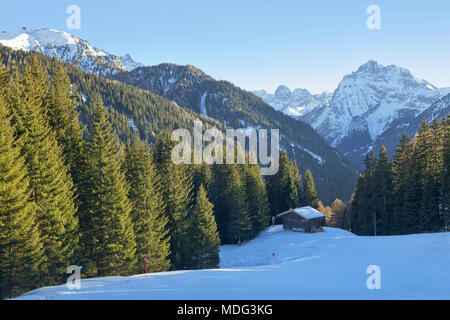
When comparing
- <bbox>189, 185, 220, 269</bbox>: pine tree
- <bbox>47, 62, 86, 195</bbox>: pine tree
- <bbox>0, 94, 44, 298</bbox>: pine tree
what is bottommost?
<bbox>189, 185, 220, 269</bbox>: pine tree

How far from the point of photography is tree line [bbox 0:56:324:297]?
17219 millimetres

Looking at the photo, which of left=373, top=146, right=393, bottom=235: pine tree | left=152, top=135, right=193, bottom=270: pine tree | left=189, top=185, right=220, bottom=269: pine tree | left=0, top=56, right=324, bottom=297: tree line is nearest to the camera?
left=0, top=56, right=324, bottom=297: tree line

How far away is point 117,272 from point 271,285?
574 inches

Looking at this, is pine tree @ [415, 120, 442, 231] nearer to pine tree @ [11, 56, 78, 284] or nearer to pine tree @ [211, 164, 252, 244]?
pine tree @ [211, 164, 252, 244]

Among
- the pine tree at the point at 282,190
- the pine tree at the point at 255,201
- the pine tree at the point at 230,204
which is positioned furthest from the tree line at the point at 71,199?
the pine tree at the point at 282,190

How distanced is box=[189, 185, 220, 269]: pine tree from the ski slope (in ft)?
44.3

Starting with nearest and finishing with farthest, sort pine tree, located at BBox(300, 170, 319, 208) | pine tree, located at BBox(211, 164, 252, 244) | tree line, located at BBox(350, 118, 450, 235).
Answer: tree line, located at BBox(350, 118, 450, 235) → pine tree, located at BBox(211, 164, 252, 244) → pine tree, located at BBox(300, 170, 319, 208)

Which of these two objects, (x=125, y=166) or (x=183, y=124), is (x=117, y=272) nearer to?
(x=125, y=166)

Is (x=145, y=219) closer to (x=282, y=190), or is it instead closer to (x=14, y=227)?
(x=14, y=227)

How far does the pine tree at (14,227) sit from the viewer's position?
16.6 meters

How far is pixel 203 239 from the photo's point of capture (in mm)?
33156

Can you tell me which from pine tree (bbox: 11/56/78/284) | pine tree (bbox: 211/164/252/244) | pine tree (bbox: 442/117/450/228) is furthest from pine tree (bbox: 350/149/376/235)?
pine tree (bbox: 11/56/78/284)

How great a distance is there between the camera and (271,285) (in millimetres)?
14258
